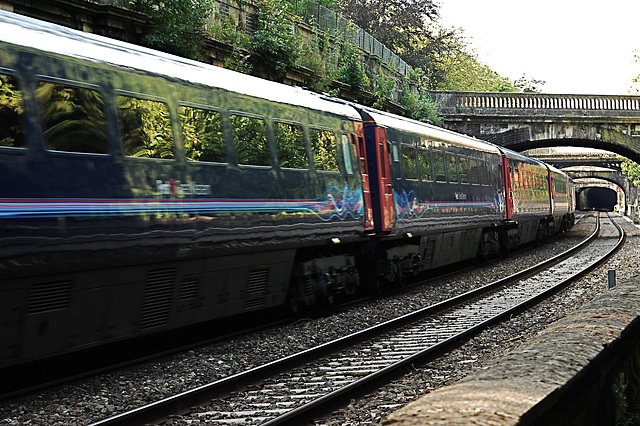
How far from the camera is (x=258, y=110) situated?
9859mm

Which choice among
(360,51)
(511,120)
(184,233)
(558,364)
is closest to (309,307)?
(184,233)

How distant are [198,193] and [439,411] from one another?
19.0ft

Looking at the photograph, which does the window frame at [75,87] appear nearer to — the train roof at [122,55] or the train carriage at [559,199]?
the train roof at [122,55]

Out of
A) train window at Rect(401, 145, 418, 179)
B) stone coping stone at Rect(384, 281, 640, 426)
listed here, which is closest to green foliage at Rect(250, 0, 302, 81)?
train window at Rect(401, 145, 418, 179)

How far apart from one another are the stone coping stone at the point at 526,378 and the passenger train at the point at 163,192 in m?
3.96

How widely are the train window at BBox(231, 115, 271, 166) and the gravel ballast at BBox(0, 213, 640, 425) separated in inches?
81.6

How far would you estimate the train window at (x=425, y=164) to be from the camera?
15070 mm

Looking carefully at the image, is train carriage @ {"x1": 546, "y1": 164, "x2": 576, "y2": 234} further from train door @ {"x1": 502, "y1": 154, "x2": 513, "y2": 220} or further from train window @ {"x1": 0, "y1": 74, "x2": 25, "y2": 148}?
train window @ {"x1": 0, "y1": 74, "x2": 25, "y2": 148}

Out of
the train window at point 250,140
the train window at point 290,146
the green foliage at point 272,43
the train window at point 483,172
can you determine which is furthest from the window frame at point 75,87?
the train window at point 483,172

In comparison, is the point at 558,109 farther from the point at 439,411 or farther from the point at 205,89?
the point at 439,411

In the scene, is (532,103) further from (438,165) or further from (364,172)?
(364,172)

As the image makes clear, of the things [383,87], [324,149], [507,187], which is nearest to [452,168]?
[507,187]

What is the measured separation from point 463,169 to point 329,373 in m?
10.9

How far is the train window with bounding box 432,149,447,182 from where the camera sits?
1588 cm
